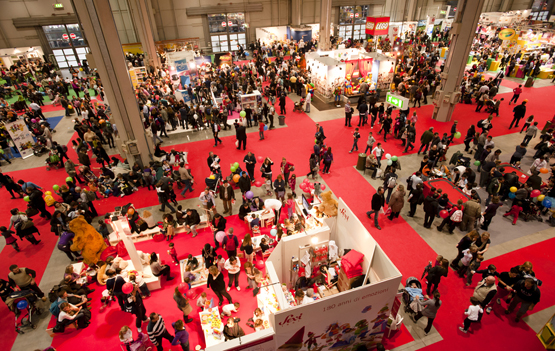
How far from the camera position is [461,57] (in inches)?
526

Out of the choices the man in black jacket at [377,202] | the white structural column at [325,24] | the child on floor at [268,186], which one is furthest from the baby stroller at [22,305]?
the white structural column at [325,24]

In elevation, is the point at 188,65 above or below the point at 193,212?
above

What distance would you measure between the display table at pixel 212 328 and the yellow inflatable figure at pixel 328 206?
12.0 feet

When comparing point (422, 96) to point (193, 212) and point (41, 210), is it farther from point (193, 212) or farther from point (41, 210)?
point (41, 210)

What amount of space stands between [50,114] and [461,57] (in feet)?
82.5

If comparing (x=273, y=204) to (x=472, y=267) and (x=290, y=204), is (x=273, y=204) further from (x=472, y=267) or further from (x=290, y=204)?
(x=472, y=267)

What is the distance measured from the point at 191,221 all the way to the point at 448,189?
8.24 m

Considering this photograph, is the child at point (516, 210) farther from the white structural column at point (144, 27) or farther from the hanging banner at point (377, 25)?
the white structural column at point (144, 27)

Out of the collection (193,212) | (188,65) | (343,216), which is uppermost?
(188,65)

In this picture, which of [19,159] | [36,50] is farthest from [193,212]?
[36,50]

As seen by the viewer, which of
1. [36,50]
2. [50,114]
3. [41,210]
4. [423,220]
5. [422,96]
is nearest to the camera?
[423,220]

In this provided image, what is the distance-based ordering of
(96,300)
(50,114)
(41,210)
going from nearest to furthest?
(96,300), (41,210), (50,114)

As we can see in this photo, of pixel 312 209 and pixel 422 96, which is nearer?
pixel 312 209

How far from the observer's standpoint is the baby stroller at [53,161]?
42.7 feet
